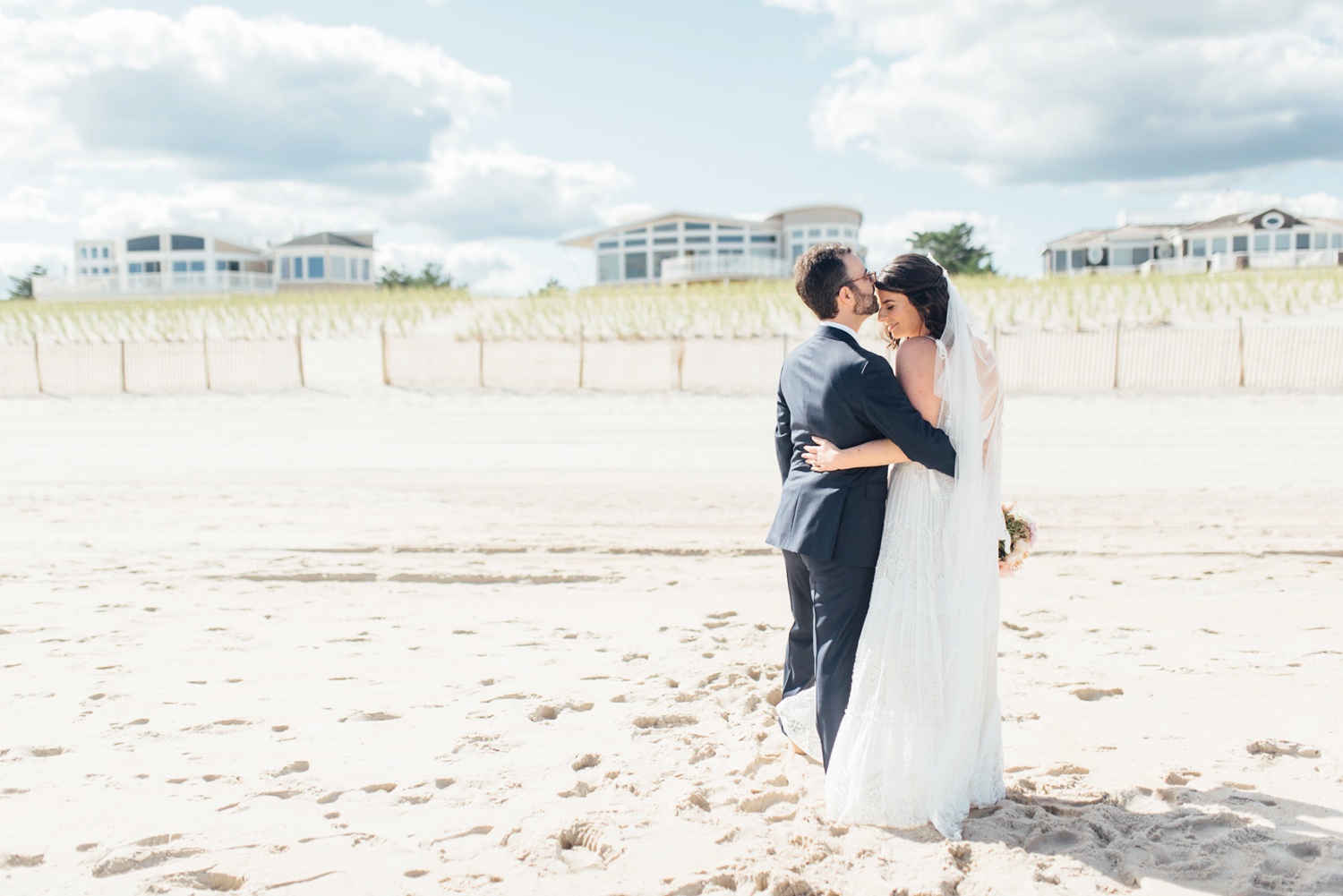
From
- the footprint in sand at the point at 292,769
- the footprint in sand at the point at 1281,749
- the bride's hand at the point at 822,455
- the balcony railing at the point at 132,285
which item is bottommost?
the footprint in sand at the point at 292,769

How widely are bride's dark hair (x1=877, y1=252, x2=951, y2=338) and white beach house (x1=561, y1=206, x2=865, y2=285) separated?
46.8 m

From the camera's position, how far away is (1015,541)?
10.8 ft

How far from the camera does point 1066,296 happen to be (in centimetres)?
3025

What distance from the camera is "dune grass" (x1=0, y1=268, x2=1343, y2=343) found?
28547mm

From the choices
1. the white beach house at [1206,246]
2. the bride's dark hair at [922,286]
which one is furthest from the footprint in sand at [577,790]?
the white beach house at [1206,246]

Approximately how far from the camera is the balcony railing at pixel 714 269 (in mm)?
45250

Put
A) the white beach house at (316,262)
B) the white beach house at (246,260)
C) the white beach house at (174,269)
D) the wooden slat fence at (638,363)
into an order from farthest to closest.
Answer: the white beach house at (316,262)
the white beach house at (246,260)
the white beach house at (174,269)
the wooden slat fence at (638,363)

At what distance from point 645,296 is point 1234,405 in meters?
21.2

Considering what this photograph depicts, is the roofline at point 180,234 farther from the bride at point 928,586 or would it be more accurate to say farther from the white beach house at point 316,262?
the bride at point 928,586

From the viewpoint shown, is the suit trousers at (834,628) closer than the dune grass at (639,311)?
Yes

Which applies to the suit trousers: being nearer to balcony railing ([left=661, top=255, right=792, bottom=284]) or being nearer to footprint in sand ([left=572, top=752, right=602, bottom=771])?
footprint in sand ([left=572, top=752, right=602, bottom=771])

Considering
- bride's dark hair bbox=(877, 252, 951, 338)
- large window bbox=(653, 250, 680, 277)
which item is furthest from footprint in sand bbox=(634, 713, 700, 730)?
large window bbox=(653, 250, 680, 277)

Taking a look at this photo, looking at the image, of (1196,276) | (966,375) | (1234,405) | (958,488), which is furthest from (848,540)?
(1196,276)

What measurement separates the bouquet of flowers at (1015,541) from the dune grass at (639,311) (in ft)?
72.7
